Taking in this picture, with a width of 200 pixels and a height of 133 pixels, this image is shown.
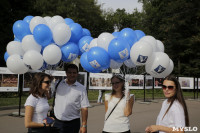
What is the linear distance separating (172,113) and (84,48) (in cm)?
299

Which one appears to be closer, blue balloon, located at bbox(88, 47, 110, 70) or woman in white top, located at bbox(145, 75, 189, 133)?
woman in white top, located at bbox(145, 75, 189, 133)

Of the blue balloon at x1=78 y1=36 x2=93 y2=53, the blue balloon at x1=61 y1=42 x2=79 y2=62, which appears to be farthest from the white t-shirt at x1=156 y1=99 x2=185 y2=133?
the blue balloon at x1=61 y1=42 x2=79 y2=62

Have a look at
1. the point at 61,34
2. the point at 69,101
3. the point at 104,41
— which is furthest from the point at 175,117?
the point at 61,34

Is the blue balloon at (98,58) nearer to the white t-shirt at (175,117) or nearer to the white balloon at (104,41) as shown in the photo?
the white balloon at (104,41)

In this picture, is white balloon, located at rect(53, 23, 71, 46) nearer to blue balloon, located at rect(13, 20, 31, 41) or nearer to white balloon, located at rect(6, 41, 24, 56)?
blue balloon, located at rect(13, 20, 31, 41)

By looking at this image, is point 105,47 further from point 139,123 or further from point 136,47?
point 139,123

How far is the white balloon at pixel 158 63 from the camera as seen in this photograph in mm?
4375

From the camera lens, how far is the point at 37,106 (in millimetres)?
3092

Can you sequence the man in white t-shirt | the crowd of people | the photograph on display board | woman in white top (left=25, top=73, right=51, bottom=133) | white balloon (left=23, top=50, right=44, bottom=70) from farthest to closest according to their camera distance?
the photograph on display board
white balloon (left=23, top=50, right=44, bottom=70)
the man in white t-shirt
woman in white top (left=25, top=73, right=51, bottom=133)
the crowd of people

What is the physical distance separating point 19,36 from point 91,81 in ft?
29.5

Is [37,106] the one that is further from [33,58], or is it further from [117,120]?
[33,58]

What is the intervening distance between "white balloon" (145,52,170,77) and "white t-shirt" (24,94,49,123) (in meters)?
2.34

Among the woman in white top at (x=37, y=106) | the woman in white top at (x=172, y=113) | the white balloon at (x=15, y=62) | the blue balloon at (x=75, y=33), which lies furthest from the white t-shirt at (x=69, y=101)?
the white balloon at (x=15, y=62)

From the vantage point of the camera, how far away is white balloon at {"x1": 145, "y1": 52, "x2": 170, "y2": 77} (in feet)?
14.4
